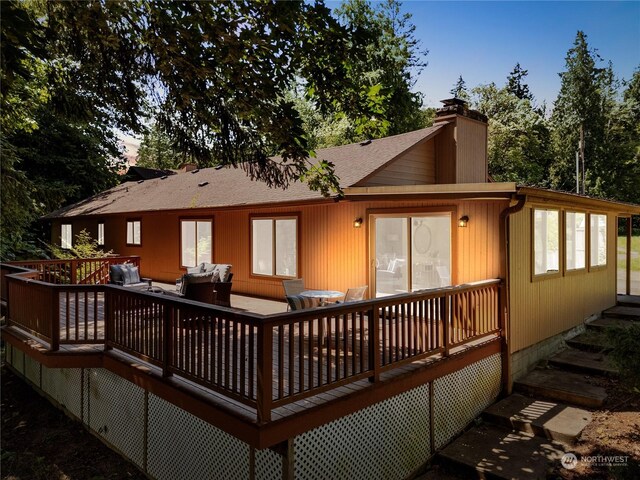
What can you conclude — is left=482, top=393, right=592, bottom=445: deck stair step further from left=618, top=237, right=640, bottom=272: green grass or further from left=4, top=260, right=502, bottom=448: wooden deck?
left=618, top=237, right=640, bottom=272: green grass

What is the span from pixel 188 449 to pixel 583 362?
20.8 ft

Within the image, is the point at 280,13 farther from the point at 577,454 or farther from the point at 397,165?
the point at 397,165

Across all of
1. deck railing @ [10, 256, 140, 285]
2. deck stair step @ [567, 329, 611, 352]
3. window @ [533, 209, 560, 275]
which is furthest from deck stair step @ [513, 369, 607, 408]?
deck railing @ [10, 256, 140, 285]

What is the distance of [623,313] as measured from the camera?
9.34 m

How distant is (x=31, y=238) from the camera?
831 inches

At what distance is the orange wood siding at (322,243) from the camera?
259 inches

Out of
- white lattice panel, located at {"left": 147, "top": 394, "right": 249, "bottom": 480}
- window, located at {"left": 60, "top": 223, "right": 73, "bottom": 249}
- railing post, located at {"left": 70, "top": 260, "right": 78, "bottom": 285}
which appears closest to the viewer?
white lattice panel, located at {"left": 147, "top": 394, "right": 249, "bottom": 480}

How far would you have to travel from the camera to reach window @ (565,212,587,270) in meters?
8.05

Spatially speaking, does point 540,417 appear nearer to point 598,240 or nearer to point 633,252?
point 598,240

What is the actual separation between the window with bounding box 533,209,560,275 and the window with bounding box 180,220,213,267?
27.8ft

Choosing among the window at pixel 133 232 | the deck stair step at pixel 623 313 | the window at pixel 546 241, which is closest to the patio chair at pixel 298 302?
the window at pixel 546 241

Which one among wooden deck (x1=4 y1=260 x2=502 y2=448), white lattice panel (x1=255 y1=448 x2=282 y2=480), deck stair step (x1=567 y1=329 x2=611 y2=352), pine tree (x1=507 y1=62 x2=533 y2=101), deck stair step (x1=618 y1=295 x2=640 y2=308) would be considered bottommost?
white lattice panel (x1=255 y1=448 x2=282 y2=480)

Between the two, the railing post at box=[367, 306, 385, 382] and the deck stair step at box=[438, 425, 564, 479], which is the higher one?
the railing post at box=[367, 306, 385, 382]

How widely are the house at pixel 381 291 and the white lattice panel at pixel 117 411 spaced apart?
3.2 inches
